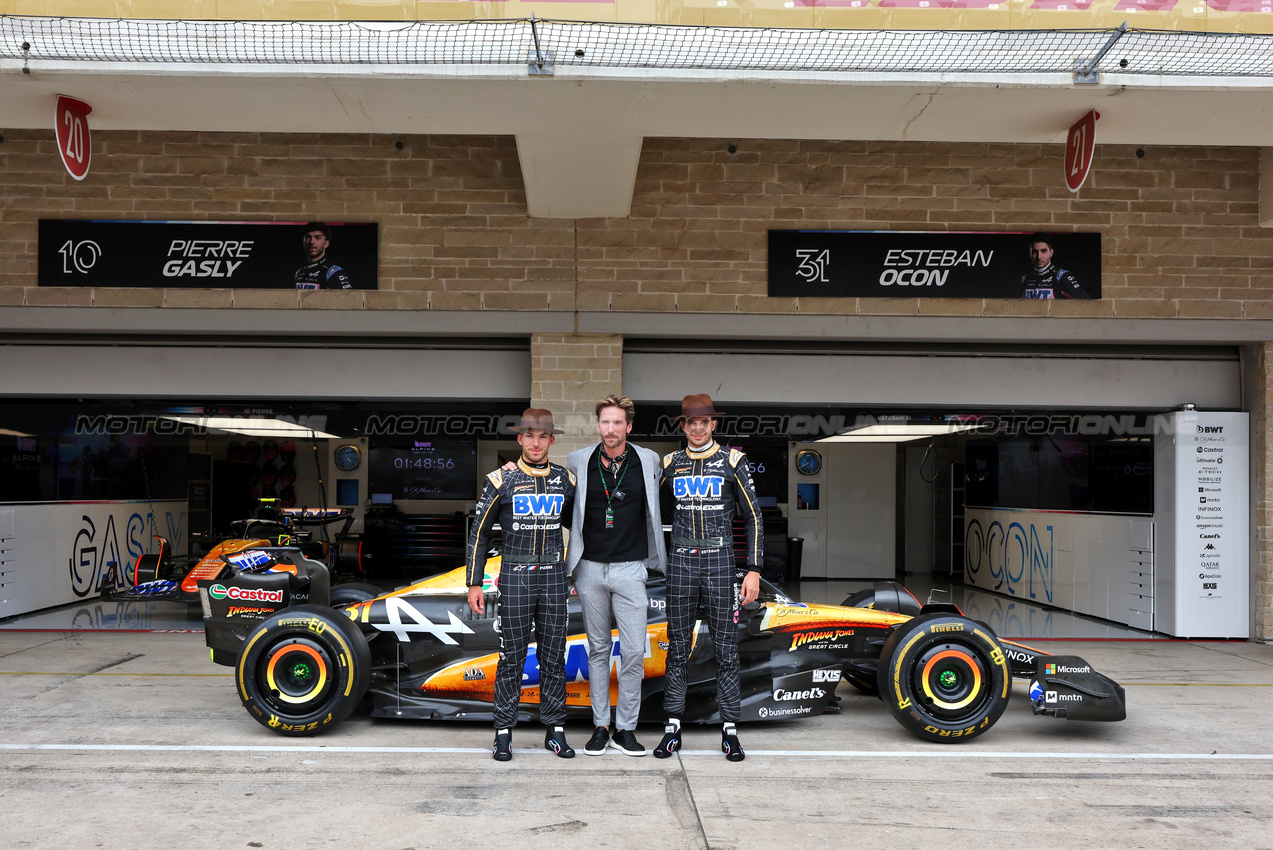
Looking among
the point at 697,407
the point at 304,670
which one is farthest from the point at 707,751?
the point at 304,670

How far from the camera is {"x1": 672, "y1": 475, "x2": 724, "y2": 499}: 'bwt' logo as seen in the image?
183 inches

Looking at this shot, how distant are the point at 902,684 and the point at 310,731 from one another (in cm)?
304

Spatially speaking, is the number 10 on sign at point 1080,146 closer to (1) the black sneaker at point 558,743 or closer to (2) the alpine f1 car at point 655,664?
(2) the alpine f1 car at point 655,664

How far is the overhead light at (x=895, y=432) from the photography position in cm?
957

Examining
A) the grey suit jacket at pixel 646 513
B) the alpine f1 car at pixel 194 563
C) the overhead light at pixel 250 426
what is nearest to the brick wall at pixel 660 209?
the overhead light at pixel 250 426

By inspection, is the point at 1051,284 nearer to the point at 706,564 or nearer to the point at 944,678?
the point at 944,678

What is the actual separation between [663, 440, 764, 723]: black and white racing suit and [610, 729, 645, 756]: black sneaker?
A: 0.22 metres

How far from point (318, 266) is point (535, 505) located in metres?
4.74

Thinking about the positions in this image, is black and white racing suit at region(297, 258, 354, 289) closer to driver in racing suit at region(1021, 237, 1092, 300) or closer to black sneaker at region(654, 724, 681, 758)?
black sneaker at region(654, 724, 681, 758)

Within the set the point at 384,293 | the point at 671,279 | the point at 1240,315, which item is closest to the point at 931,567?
the point at 1240,315

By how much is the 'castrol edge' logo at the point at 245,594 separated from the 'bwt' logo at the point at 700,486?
2.59 m

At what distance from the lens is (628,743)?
4.59 meters

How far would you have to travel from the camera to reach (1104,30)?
5.47 metres

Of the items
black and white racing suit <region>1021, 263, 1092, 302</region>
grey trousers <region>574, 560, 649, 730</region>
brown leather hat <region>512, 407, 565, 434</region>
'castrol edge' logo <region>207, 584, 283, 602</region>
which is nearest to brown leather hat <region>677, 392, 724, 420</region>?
brown leather hat <region>512, 407, 565, 434</region>
